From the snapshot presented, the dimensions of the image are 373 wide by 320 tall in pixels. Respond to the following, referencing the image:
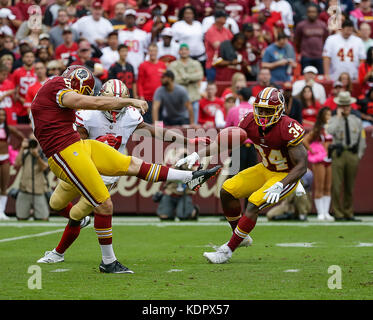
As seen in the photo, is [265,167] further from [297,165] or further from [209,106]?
[209,106]

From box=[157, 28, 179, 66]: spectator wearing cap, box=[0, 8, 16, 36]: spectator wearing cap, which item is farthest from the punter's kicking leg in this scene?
box=[0, 8, 16, 36]: spectator wearing cap

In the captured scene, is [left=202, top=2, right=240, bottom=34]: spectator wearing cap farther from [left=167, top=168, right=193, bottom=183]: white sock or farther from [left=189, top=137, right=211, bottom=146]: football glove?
[left=167, top=168, right=193, bottom=183]: white sock

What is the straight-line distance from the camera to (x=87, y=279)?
22.8 ft

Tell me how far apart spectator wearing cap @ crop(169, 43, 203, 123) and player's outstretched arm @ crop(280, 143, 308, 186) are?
7192mm

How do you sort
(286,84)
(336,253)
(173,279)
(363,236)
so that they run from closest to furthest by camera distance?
(173,279) < (336,253) < (363,236) < (286,84)

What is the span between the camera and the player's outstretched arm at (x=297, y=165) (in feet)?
26.2

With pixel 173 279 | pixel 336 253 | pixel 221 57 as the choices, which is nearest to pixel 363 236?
pixel 336 253

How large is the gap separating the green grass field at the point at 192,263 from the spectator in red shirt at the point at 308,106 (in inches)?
96.9

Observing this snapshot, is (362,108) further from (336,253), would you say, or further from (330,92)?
(336,253)

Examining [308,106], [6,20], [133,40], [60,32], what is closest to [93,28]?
[60,32]

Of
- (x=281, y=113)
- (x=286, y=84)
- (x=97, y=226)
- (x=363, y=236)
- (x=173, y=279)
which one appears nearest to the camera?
(x=173, y=279)

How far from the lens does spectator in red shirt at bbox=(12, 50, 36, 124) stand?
48.7 feet

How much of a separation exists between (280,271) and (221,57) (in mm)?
8996

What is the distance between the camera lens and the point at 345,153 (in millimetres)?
13445
